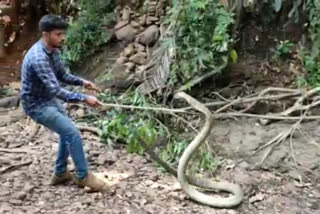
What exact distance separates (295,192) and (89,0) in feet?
14.1

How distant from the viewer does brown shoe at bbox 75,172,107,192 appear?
4.38m

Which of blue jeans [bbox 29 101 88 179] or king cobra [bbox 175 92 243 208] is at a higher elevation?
blue jeans [bbox 29 101 88 179]

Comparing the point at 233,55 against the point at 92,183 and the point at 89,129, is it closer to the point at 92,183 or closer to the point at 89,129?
the point at 89,129

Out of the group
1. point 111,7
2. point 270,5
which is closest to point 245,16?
point 270,5

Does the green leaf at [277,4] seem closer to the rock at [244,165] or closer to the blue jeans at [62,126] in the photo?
the rock at [244,165]

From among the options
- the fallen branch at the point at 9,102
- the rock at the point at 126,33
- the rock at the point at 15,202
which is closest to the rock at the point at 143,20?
the rock at the point at 126,33

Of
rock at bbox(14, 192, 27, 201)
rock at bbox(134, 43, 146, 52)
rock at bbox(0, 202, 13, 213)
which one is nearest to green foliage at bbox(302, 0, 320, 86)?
rock at bbox(134, 43, 146, 52)

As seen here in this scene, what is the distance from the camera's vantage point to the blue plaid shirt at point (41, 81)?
392 centimetres

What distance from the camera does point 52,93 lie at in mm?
3930

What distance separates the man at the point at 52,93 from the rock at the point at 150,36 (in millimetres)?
3080

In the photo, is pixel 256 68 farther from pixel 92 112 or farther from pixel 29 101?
pixel 29 101

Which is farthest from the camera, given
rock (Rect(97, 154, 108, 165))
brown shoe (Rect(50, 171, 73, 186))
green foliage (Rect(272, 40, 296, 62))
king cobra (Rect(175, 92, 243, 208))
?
green foliage (Rect(272, 40, 296, 62))

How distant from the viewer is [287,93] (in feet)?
20.8

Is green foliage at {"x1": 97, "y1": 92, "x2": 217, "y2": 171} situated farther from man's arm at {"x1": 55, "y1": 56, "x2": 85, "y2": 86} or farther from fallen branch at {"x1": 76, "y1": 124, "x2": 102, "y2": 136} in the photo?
man's arm at {"x1": 55, "y1": 56, "x2": 85, "y2": 86}
